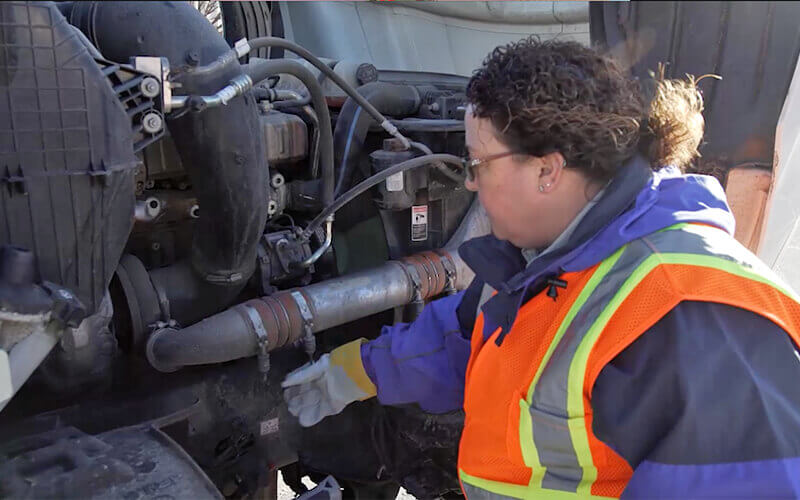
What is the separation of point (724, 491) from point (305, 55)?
48.1 inches

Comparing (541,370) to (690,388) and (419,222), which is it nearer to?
(690,388)

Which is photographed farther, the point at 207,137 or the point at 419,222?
the point at 419,222

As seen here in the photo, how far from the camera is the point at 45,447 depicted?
134 cm

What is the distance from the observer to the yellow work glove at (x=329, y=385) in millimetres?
1654

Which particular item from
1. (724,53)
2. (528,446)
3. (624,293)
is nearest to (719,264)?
(624,293)

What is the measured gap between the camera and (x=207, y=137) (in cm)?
144

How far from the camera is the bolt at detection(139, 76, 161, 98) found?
1.25 meters

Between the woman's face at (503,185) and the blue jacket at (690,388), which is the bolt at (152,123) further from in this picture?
the blue jacket at (690,388)

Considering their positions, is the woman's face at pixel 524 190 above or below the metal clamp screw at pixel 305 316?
above

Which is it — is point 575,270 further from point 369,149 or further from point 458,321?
point 369,149

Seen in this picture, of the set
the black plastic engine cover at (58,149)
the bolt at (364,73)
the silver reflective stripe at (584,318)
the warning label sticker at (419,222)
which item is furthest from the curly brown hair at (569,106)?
the bolt at (364,73)

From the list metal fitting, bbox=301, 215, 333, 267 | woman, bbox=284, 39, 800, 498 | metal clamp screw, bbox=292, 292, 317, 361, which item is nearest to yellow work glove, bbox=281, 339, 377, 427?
metal clamp screw, bbox=292, 292, 317, 361

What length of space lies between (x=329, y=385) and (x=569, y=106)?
87 centimetres

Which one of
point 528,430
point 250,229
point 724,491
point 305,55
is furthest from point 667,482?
point 305,55
